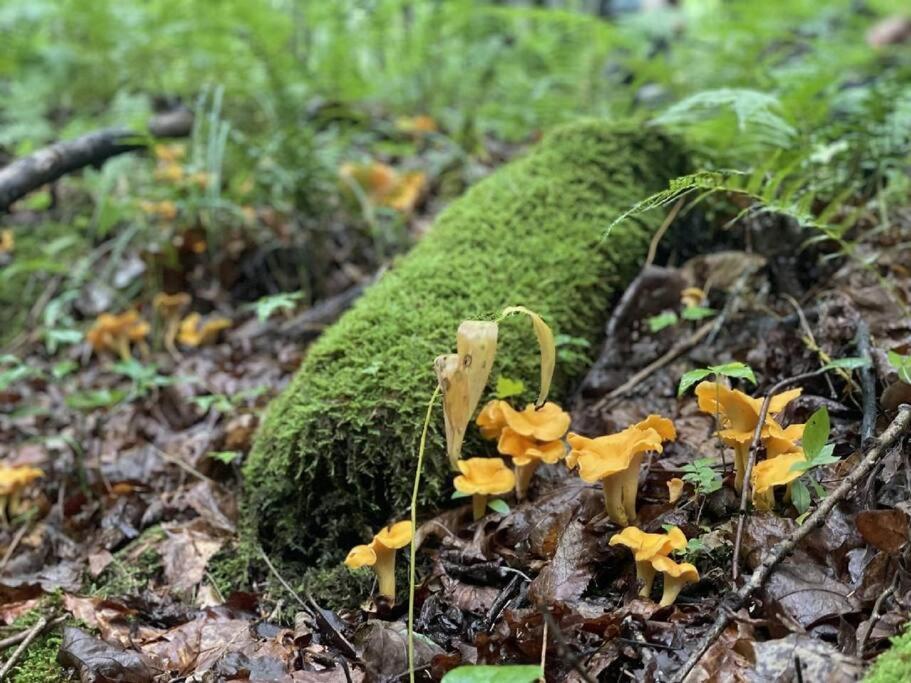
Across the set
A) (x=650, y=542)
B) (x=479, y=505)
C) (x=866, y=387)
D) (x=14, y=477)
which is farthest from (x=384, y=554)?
(x=14, y=477)

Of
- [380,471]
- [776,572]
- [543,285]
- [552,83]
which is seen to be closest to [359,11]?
[552,83]

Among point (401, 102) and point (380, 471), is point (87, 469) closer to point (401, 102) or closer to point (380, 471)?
point (380, 471)

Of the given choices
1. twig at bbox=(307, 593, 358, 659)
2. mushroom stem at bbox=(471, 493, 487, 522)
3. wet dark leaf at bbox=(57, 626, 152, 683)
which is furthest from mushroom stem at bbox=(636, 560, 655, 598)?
wet dark leaf at bbox=(57, 626, 152, 683)

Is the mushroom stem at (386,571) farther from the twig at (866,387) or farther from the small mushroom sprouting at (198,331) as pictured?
the small mushroom sprouting at (198,331)

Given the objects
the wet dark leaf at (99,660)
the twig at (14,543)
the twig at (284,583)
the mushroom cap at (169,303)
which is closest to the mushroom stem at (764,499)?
the twig at (284,583)

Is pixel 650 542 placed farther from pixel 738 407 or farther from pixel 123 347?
pixel 123 347
